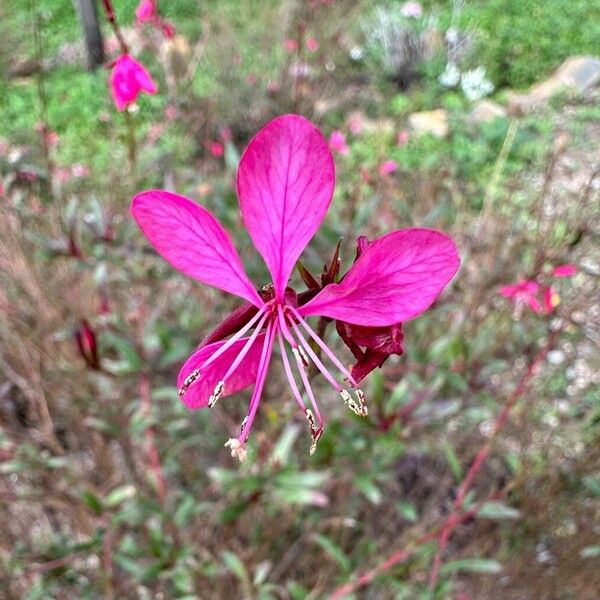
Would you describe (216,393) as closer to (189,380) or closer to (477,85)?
(189,380)

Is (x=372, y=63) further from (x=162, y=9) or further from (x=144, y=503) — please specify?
(x=144, y=503)

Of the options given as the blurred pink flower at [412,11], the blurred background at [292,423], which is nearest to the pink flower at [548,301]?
the blurred background at [292,423]

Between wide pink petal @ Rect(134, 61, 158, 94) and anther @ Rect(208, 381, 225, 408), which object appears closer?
anther @ Rect(208, 381, 225, 408)

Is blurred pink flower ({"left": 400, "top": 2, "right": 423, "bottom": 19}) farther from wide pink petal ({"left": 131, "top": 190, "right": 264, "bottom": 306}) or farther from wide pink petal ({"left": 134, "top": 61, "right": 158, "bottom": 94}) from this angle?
wide pink petal ({"left": 131, "top": 190, "right": 264, "bottom": 306})

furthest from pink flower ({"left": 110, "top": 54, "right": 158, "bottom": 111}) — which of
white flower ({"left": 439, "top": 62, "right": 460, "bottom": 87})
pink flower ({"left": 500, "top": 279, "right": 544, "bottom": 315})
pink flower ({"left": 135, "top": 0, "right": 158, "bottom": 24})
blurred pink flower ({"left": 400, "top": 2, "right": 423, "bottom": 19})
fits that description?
blurred pink flower ({"left": 400, "top": 2, "right": 423, "bottom": 19})

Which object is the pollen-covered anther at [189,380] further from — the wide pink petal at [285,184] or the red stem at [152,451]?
the red stem at [152,451]

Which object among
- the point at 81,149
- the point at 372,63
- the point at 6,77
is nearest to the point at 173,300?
the point at 81,149

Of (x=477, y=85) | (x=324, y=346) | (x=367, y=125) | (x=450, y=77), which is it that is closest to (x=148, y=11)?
(x=324, y=346)
